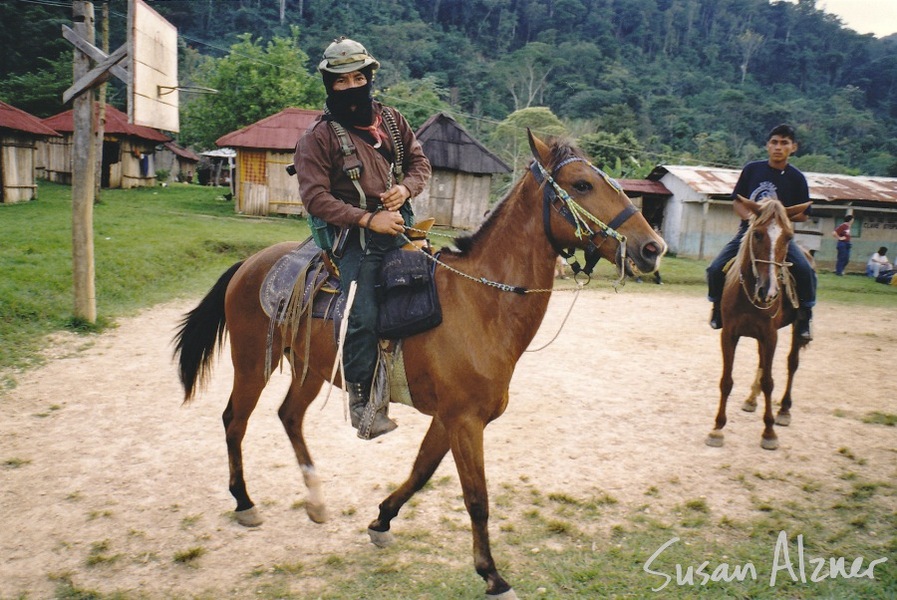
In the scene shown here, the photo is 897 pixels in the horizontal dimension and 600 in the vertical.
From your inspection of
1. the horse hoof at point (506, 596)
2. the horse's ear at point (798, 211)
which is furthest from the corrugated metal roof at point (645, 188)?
the horse hoof at point (506, 596)

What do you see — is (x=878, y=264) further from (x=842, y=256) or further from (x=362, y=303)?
(x=362, y=303)

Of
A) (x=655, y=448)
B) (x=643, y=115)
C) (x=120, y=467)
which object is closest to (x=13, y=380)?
(x=120, y=467)

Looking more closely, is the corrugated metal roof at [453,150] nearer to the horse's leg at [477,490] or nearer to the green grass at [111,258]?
the green grass at [111,258]

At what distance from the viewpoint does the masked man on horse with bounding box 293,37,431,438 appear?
10.5 ft

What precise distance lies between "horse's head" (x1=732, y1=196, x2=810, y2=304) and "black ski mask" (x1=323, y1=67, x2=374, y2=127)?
12.6 feet

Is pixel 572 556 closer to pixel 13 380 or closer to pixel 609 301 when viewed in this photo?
pixel 13 380

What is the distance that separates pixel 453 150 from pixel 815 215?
15.9 metres

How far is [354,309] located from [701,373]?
6259 mm

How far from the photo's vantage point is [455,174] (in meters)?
25.9

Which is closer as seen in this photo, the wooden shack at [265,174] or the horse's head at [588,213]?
the horse's head at [588,213]

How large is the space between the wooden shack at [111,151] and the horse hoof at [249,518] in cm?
2911

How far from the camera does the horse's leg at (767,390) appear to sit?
5.39 metres

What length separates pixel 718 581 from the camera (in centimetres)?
334

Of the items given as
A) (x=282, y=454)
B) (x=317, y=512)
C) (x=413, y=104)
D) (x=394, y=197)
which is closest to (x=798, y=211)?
(x=394, y=197)
